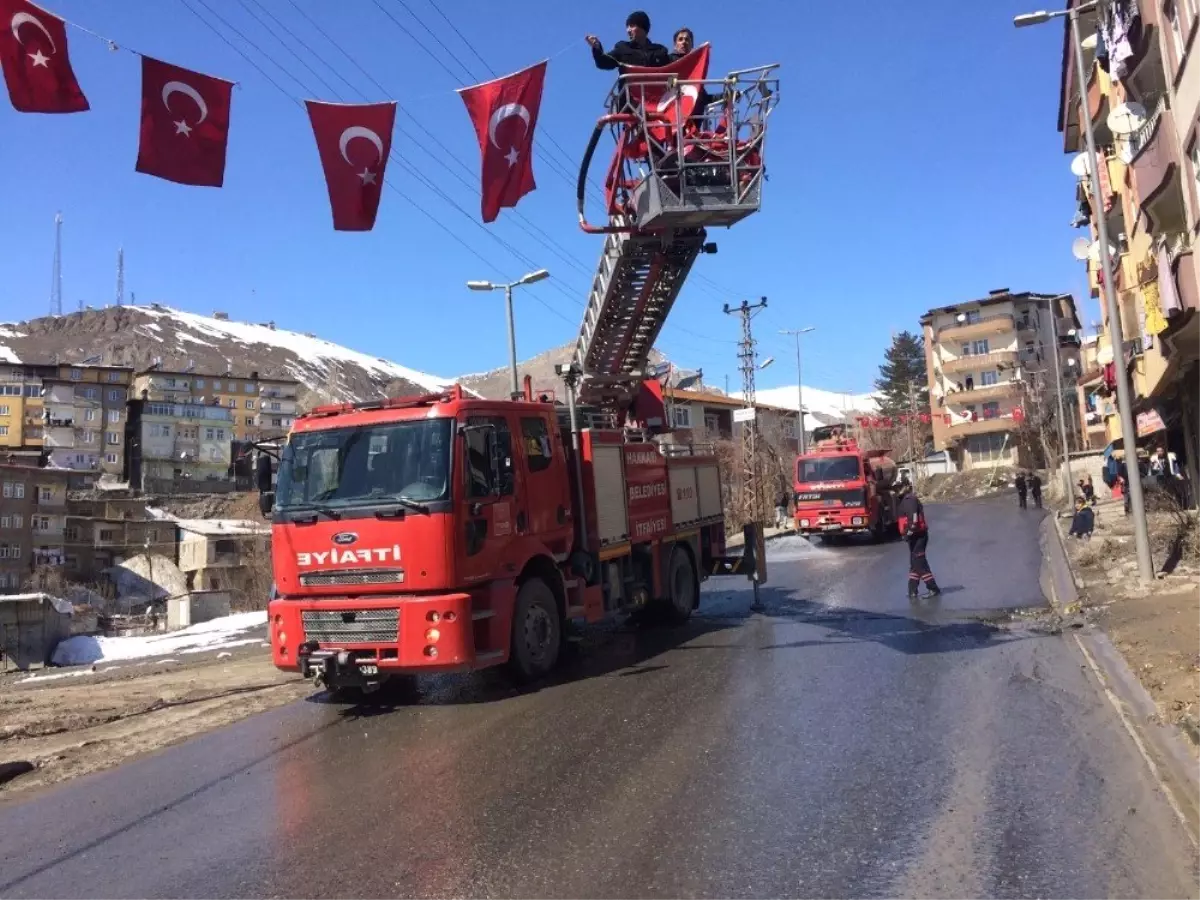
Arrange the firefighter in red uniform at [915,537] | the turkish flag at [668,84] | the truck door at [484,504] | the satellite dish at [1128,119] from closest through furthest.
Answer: the truck door at [484,504] → the turkish flag at [668,84] → the firefighter in red uniform at [915,537] → the satellite dish at [1128,119]

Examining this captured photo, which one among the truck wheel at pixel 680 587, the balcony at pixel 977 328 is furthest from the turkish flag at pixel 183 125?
the balcony at pixel 977 328

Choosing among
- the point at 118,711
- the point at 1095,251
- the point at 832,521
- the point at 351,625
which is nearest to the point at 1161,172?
the point at 1095,251

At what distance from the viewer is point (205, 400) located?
139 metres

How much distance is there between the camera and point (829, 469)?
1093 inches

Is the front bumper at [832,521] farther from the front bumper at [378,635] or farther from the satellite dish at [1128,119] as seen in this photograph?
the front bumper at [378,635]

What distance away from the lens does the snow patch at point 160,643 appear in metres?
16.4

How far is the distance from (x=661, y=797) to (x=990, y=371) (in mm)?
74183

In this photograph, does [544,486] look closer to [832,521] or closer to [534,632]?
[534,632]

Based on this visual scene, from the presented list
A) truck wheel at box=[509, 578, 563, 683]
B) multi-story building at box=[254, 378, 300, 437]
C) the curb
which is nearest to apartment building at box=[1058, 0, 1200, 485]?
the curb

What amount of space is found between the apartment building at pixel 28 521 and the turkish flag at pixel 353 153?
233 feet

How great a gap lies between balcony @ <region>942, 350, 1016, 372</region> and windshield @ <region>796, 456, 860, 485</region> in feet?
163

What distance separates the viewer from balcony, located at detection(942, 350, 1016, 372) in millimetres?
70812

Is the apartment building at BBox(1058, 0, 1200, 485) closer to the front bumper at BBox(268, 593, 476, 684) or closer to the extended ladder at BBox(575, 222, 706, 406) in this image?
the extended ladder at BBox(575, 222, 706, 406)

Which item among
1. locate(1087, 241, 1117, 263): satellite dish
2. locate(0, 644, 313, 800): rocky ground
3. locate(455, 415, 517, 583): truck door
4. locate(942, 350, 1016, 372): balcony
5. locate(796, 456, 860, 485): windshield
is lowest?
locate(0, 644, 313, 800): rocky ground
